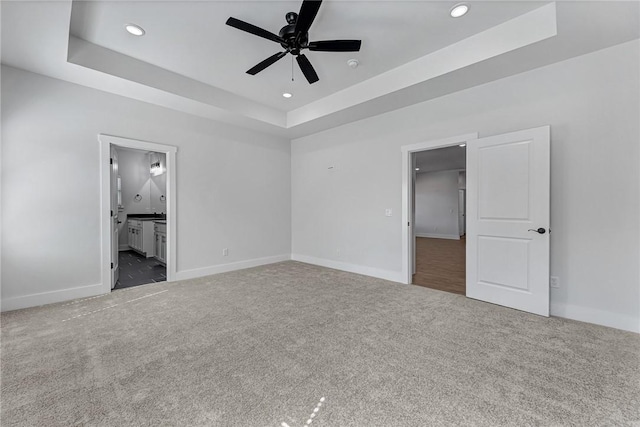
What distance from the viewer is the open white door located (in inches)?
116

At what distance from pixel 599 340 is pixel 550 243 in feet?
3.33

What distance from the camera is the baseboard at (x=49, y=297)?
10.1ft

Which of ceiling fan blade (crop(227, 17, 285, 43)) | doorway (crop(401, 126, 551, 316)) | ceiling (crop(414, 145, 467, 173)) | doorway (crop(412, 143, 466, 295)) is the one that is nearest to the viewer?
ceiling fan blade (crop(227, 17, 285, 43))

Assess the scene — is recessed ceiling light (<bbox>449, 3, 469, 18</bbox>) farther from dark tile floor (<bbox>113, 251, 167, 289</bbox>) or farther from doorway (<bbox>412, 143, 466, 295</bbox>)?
doorway (<bbox>412, 143, 466, 295</bbox>)

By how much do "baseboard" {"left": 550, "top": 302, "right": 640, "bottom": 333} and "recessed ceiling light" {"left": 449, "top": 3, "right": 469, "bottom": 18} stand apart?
3162 millimetres

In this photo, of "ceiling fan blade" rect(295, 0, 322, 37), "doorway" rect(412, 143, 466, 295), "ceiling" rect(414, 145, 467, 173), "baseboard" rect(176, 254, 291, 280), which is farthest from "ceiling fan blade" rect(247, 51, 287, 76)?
"doorway" rect(412, 143, 466, 295)

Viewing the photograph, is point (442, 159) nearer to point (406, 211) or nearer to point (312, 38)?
point (406, 211)

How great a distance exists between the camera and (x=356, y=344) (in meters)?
2.32

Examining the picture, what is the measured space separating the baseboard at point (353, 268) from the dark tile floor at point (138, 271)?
8.70ft

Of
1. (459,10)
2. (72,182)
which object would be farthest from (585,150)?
(72,182)

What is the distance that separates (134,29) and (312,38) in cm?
183

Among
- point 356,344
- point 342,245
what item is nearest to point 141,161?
point 342,245

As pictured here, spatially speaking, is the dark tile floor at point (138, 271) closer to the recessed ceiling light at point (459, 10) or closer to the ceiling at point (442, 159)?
the recessed ceiling light at point (459, 10)

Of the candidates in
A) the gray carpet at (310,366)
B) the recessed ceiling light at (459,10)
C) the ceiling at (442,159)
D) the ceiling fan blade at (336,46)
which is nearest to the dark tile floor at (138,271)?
the gray carpet at (310,366)
